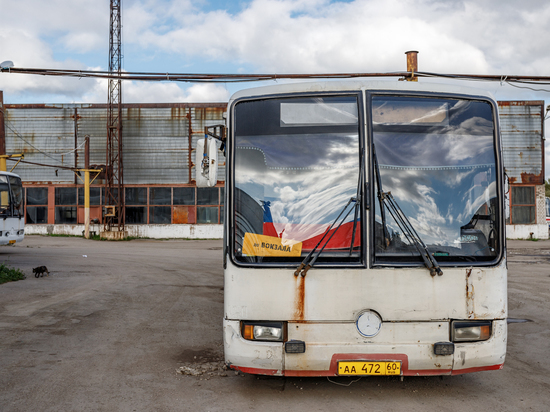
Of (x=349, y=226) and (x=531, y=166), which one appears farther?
(x=531, y=166)

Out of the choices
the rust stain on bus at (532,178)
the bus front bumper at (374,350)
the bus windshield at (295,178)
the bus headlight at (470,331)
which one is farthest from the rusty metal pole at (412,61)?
the rust stain on bus at (532,178)

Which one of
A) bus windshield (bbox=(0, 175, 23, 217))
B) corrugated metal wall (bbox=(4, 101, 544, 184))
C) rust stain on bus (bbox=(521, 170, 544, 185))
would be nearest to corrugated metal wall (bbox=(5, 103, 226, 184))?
corrugated metal wall (bbox=(4, 101, 544, 184))

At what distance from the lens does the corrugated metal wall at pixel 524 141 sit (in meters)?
36.3

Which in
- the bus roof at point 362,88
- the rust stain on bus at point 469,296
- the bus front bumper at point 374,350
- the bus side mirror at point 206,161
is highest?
the bus roof at point 362,88

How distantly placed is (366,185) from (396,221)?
409mm

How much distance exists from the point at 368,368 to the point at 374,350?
158mm

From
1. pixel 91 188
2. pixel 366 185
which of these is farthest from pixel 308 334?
pixel 91 188

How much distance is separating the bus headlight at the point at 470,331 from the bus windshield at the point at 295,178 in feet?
3.37

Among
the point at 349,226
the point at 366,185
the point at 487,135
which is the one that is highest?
the point at 487,135

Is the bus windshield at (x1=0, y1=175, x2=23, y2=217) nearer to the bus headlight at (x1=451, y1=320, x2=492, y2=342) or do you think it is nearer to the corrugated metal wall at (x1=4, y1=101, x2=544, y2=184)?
the corrugated metal wall at (x1=4, y1=101, x2=544, y2=184)

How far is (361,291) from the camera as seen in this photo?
4363 mm

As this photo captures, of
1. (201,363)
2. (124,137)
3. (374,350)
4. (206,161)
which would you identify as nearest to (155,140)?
(124,137)

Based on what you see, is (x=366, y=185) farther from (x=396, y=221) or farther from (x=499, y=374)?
(x=499, y=374)

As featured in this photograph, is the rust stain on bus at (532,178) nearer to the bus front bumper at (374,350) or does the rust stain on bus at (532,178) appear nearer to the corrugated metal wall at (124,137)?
the corrugated metal wall at (124,137)
